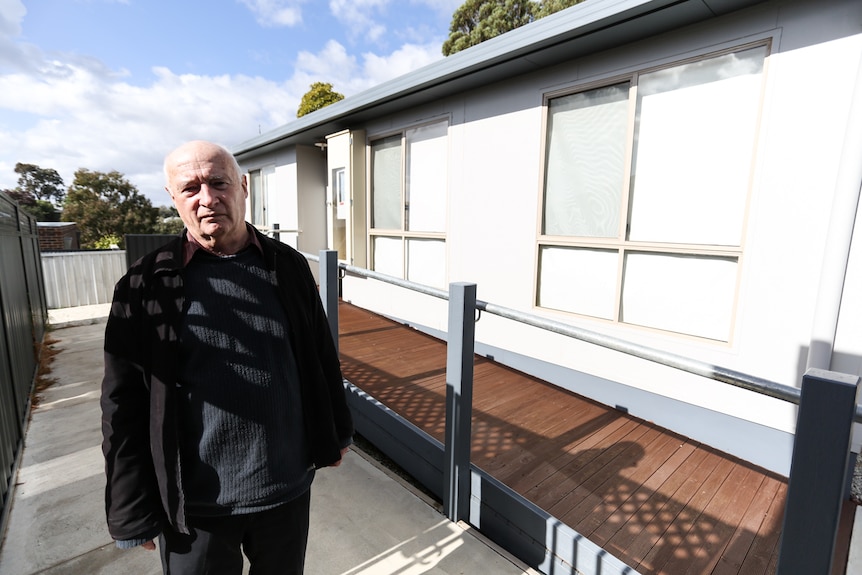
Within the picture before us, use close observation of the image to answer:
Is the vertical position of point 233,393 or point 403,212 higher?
point 403,212

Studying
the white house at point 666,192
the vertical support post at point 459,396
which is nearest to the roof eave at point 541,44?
the white house at point 666,192

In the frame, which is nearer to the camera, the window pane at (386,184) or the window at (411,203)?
the window at (411,203)

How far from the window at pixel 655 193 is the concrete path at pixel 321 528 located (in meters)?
2.22

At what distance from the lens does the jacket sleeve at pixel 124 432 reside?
3.47ft

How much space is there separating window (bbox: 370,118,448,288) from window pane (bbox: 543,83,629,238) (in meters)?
1.45

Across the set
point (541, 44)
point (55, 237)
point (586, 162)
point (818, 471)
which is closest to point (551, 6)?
point (541, 44)

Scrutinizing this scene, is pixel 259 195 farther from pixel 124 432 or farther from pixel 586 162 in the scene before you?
pixel 124 432

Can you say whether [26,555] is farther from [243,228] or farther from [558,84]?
[558,84]

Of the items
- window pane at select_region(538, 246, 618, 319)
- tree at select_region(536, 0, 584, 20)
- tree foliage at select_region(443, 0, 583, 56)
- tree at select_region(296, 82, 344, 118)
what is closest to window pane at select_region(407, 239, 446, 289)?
window pane at select_region(538, 246, 618, 319)

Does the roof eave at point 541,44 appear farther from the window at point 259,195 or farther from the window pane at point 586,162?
the window at point 259,195

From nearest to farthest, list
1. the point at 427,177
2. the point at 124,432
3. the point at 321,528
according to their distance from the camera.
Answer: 1. the point at 124,432
2. the point at 321,528
3. the point at 427,177

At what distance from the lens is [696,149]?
9.75ft

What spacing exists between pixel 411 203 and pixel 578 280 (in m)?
2.48

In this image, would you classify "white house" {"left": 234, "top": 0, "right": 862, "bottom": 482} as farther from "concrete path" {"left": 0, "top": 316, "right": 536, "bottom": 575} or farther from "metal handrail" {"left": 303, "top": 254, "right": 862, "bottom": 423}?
"concrete path" {"left": 0, "top": 316, "right": 536, "bottom": 575}
